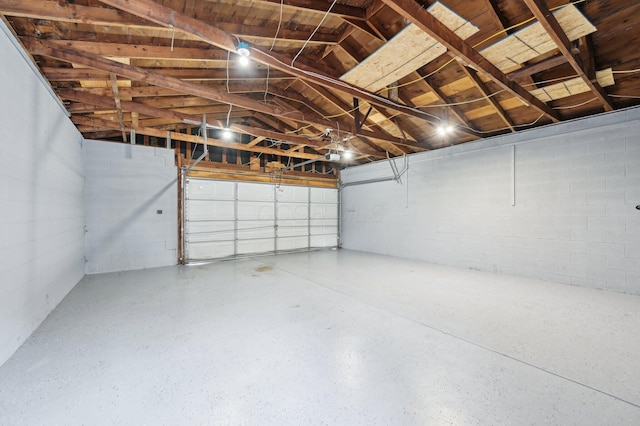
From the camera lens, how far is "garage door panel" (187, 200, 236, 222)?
6.21m

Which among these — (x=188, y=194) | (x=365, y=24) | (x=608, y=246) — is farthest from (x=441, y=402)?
(x=188, y=194)

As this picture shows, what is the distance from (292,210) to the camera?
309 inches

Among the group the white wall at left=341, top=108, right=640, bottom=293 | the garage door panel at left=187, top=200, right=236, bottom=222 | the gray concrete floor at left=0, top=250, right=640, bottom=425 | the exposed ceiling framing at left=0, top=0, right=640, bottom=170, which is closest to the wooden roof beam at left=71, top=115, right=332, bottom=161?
the exposed ceiling framing at left=0, top=0, right=640, bottom=170

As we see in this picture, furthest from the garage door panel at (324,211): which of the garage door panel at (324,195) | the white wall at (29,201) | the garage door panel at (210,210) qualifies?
the white wall at (29,201)

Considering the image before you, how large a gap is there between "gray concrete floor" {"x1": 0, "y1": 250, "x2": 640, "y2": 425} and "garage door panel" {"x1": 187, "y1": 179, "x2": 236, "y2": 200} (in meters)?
2.88

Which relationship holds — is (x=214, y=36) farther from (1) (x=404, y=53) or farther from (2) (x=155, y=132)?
(2) (x=155, y=132)

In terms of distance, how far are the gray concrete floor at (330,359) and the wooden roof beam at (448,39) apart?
2706mm

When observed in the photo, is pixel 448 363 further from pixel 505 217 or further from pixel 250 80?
pixel 250 80

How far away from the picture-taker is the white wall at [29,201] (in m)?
2.14

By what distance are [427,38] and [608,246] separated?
4227 mm

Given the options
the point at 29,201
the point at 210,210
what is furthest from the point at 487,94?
the point at 210,210

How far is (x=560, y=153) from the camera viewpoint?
4.39 metres

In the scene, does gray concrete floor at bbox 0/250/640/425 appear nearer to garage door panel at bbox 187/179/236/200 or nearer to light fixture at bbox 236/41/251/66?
light fixture at bbox 236/41/251/66

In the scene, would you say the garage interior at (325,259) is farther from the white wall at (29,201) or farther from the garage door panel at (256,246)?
the garage door panel at (256,246)
